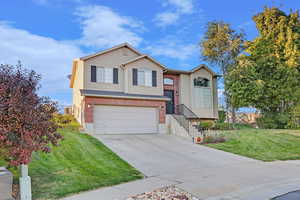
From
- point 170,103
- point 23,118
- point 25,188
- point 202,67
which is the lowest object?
point 25,188

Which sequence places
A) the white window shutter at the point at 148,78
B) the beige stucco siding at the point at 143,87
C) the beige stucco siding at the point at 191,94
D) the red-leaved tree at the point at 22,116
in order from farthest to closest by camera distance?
the beige stucco siding at the point at 191,94 < the white window shutter at the point at 148,78 < the beige stucco siding at the point at 143,87 < the red-leaved tree at the point at 22,116

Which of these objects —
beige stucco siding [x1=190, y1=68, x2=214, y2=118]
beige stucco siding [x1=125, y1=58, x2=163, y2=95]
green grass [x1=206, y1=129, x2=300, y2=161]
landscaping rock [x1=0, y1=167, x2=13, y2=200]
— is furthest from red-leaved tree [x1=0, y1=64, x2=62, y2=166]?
beige stucco siding [x1=190, y1=68, x2=214, y2=118]

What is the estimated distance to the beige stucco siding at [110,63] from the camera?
19.2 m

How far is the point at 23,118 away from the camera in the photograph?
19.2 ft

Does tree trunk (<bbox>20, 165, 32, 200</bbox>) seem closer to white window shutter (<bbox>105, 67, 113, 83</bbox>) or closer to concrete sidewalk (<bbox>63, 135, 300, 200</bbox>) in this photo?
concrete sidewalk (<bbox>63, 135, 300, 200</bbox>)

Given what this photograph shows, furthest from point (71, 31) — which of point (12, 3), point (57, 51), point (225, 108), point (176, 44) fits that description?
point (225, 108)

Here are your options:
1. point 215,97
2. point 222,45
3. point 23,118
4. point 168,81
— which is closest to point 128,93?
point 168,81

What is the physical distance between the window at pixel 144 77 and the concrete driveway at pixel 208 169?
6084 mm

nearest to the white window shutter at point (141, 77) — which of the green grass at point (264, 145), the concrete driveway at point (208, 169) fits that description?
the concrete driveway at point (208, 169)

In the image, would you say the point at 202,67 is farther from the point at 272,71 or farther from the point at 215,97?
the point at 272,71

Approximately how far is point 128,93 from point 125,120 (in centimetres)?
224

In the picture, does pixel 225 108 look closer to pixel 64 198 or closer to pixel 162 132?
pixel 162 132

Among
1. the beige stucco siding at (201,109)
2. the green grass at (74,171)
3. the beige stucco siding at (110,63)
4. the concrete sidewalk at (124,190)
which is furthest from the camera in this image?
the beige stucco siding at (201,109)

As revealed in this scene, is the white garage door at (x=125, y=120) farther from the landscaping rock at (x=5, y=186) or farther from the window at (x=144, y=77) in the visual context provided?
the landscaping rock at (x=5, y=186)
